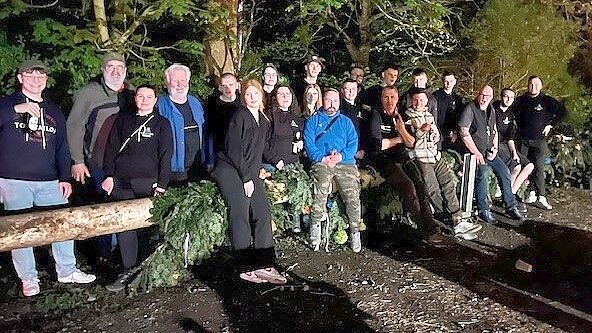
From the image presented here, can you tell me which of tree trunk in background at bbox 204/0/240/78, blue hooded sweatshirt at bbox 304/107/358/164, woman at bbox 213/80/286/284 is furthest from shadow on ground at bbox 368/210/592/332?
tree trunk in background at bbox 204/0/240/78

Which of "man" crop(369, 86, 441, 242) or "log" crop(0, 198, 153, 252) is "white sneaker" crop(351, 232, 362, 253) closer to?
"man" crop(369, 86, 441, 242)

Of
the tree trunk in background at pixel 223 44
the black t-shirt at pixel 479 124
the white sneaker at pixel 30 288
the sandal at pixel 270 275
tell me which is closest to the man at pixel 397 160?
the black t-shirt at pixel 479 124

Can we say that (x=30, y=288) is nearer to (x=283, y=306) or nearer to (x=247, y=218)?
(x=247, y=218)

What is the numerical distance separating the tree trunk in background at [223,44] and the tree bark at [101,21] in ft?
4.60

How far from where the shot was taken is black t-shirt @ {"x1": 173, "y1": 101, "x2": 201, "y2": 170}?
650 cm

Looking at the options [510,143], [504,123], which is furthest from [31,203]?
[510,143]

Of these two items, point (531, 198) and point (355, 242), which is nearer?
point (355, 242)

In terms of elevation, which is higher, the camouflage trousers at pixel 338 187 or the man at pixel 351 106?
the man at pixel 351 106

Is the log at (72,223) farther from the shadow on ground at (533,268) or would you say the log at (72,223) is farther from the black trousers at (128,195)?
the shadow on ground at (533,268)

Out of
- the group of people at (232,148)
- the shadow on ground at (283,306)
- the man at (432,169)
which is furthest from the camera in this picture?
the man at (432,169)

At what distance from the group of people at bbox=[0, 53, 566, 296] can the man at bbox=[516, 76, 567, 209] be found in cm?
119

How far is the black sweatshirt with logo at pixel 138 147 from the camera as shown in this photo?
5.97 meters

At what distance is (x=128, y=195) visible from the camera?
6160 millimetres

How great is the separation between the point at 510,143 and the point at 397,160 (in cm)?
230
